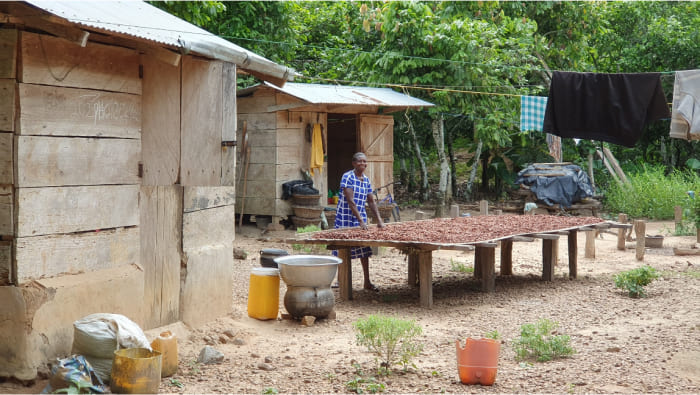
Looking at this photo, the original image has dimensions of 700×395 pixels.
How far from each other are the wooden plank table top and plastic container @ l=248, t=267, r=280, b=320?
778 millimetres

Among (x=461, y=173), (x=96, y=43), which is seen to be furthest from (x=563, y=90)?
(x=461, y=173)

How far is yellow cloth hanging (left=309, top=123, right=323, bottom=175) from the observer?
13.7m

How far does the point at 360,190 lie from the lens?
809 cm

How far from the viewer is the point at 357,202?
8.12m

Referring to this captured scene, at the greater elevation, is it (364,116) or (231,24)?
(231,24)

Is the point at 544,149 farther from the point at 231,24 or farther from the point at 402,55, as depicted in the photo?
the point at 231,24

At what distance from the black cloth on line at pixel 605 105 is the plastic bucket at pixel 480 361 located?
6.17 meters

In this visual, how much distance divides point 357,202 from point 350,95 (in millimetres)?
6673

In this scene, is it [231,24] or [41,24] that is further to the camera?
[231,24]

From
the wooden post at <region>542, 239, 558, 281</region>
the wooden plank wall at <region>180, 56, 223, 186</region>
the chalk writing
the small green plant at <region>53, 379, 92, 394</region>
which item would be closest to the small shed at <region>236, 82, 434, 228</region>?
the wooden post at <region>542, 239, 558, 281</region>

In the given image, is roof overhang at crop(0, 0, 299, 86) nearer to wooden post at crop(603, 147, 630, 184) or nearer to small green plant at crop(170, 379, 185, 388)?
small green plant at crop(170, 379, 185, 388)

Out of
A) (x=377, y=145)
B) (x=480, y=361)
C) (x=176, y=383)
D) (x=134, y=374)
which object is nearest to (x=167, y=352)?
(x=176, y=383)

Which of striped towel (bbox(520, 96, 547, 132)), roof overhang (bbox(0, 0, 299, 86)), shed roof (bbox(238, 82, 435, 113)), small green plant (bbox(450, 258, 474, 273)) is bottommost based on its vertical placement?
small green plant (bbox(450, 258, 474, 273))

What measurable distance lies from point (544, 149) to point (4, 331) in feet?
57.7
